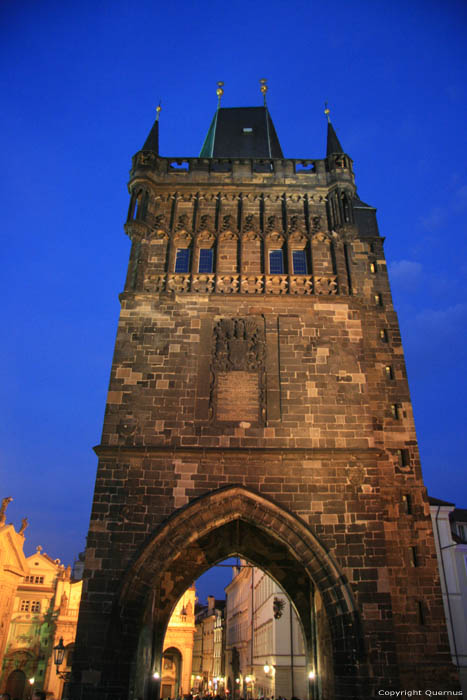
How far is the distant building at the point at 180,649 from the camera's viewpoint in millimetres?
30266

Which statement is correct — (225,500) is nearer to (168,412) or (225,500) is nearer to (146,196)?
(168,412)

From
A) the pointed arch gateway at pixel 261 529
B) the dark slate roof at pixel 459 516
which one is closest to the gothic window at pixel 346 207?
the pointed arch gateway at pixel 261 529

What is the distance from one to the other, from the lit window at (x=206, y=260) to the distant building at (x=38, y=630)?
79.1 ft

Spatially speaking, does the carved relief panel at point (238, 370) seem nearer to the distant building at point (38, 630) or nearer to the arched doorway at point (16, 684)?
the distant building at point (38, 630)

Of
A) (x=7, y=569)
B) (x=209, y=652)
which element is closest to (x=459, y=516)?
(x=7, y=569)


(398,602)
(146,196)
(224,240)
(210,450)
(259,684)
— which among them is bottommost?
(259,684)

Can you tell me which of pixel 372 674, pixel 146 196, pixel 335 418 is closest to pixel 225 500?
pixel 335 418

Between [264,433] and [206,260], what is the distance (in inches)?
236

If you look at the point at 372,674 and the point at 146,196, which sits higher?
the point at 146,196

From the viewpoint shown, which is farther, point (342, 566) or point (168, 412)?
point (168, 412)

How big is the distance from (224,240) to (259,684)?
73.6 ft

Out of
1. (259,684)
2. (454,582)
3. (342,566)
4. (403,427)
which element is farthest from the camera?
(259,684)

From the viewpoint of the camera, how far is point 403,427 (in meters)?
14.0

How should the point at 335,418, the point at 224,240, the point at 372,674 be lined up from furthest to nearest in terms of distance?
the point at 224,240 → the point at 335,418 → the point at 372,674
